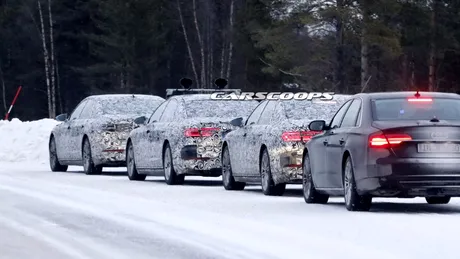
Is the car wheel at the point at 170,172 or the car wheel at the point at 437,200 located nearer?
the car wheel at the point at 437,200

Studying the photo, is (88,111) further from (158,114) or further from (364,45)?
(364,45)

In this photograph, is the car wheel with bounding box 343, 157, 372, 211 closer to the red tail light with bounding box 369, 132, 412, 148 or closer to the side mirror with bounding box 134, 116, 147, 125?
the red tail light with bounding box 369, 132, 412, 148

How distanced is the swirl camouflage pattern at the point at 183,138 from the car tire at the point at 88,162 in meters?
1.96

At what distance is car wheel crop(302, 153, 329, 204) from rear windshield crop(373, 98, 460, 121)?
6.35 ft

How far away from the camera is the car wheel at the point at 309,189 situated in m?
17.9

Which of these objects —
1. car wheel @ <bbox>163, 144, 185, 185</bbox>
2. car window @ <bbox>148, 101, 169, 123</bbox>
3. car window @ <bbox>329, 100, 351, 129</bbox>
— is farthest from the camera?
car window @ <bbox>148, 101, 169, 123</bbox>

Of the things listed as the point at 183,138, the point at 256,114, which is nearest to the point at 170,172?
the point at 183,138

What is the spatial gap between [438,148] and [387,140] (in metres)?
0.57

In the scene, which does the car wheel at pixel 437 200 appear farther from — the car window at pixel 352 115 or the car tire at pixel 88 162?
the car tire at pixel 88 162

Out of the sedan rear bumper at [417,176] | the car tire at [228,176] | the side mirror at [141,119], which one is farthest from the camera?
the side mirror at [141,119]

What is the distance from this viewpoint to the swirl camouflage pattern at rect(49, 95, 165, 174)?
26719 mm

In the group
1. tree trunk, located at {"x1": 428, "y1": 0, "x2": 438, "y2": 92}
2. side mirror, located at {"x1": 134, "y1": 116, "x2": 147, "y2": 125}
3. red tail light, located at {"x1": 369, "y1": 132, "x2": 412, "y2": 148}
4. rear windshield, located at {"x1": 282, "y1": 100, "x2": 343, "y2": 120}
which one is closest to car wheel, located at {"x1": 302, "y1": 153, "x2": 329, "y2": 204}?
rear windshield, located at {"x1": 282, "y1": 100, "x2": 343, "y2": 120}

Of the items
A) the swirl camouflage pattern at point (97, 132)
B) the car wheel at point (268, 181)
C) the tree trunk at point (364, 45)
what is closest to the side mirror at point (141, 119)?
the swirl camouflage pattern at point (97, 132)

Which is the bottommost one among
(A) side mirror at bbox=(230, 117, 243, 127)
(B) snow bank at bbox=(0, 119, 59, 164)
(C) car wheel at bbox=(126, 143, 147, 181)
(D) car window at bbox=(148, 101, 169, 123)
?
(B) snow bank at bbox=(0, 119, 59, 164)
